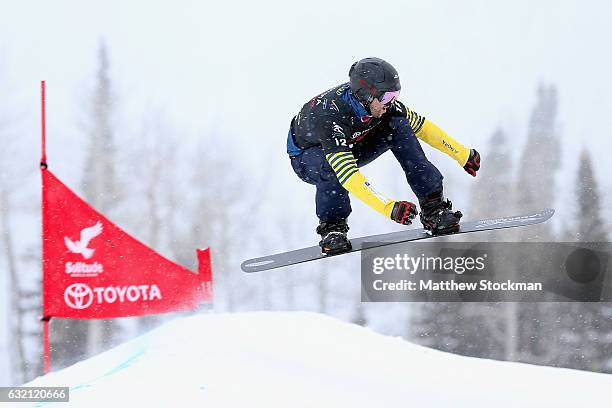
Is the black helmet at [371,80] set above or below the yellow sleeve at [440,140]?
above

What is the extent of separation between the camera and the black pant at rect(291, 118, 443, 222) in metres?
4.47

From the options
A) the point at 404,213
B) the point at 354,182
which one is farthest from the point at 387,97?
the point at 404,213

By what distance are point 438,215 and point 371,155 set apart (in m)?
0.64

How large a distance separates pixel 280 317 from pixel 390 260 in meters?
7.80

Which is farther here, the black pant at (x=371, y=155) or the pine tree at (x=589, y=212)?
the pine tree at (x=589, y=212)

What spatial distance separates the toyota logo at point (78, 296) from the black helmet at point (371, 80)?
11.7 feet

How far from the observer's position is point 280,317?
21.4 ft

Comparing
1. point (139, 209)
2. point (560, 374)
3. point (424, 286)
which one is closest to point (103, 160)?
point (139, 209)

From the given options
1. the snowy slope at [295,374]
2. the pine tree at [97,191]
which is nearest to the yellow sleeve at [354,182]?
the snowy slope at [295,374]

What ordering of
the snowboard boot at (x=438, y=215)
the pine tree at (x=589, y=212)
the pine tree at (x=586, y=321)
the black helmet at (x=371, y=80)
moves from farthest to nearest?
the pine tree at (x=589, y=212)
the pine tree at (x=586, y=321)
the snowboard boot at (x=438, y=215)
the black helmet at (x=371, y=80)

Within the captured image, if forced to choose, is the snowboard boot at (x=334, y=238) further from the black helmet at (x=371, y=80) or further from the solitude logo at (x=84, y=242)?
the solitude logo at (x=84, y=242)

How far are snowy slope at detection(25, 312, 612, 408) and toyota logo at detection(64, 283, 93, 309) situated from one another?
2.23 ft

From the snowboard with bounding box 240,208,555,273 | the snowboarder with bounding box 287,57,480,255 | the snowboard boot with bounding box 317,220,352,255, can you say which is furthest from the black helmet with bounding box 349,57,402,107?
the snowboard with bounding box 240,208,555,273

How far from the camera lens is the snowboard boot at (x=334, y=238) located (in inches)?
183
